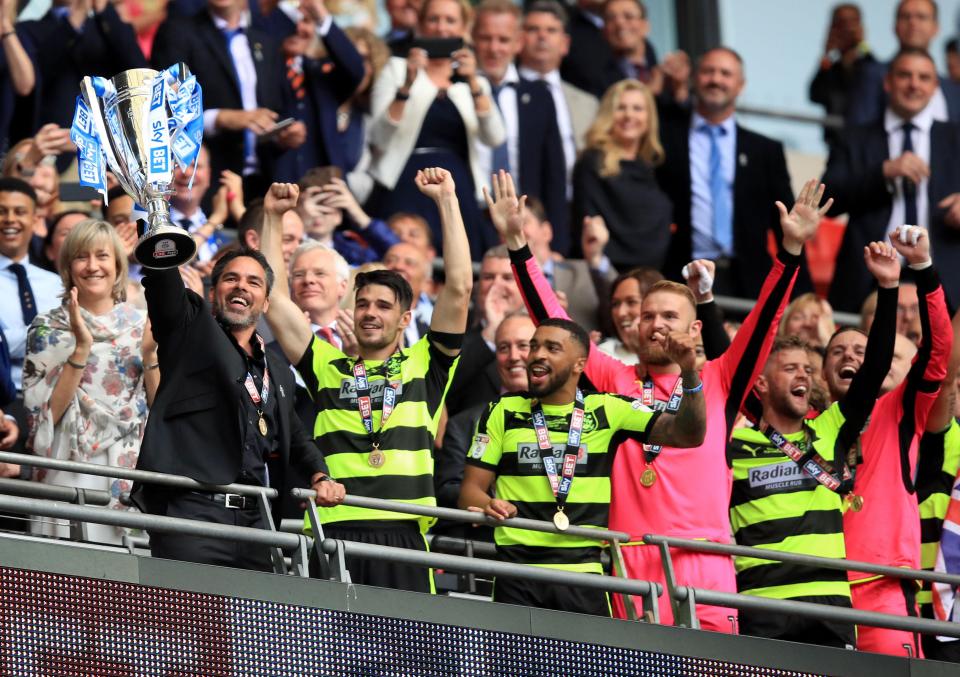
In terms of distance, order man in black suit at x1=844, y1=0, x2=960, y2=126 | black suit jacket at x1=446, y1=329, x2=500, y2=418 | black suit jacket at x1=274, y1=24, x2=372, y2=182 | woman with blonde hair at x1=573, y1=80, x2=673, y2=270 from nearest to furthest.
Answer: black suit jacket at x1=446, y1=329, x2=500, y2=418 → black suit jacket at x1=274, y1=24, x2=372, y2=182 → woman with blonde hair at x1=573, y1=80, x2=673, y2=270 → man in black suit at x1=844, y1=0, x2=960, y2=126

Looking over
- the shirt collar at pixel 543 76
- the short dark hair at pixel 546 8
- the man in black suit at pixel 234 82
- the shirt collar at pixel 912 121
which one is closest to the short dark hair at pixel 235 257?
the man in black suit at pixel 234 82

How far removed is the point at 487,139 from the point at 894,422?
4415 millimetres

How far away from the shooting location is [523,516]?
27.3 feet

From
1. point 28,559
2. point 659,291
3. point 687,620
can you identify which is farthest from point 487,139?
point 28,559

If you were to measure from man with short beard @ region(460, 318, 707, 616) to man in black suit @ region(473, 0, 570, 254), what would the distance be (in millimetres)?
4760

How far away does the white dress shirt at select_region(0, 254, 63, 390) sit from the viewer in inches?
383

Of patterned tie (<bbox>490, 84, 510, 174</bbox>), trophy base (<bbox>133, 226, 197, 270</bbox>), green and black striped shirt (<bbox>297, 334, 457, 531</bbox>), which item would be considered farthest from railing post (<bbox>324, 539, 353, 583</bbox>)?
patterned tie (<bbox>490, 84, 510, 174</bbox>)

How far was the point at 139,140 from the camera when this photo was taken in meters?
7.36

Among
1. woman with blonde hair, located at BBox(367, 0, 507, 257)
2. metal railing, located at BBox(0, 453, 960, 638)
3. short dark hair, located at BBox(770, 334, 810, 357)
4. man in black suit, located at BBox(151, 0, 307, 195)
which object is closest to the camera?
metal railing, located at BBox(0, 453, 960, 638)

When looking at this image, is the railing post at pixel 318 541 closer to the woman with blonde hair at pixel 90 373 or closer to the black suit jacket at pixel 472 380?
the woman with blonde hair at pixel 90 373

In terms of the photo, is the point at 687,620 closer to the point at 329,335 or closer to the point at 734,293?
the point at 329,335

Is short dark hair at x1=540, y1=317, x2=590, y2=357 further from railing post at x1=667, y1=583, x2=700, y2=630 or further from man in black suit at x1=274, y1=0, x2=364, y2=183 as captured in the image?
man in black suit at x1=274, y1=0, x2=364, y2=183

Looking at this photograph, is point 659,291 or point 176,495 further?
point 659,291

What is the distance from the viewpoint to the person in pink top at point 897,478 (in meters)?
8.94
